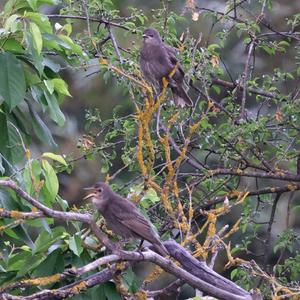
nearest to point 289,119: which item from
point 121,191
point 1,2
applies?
point 121,191

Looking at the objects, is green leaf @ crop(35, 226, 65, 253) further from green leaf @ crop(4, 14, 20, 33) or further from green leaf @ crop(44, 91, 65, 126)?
green leaf @ crop(4, 14, 20, 33)

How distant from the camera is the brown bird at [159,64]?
6.30 meters

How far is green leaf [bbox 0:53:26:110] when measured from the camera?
409 centimetres

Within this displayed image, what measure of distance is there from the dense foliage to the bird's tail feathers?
0.07 meters

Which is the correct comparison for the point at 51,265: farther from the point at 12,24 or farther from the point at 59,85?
the point at 12,24

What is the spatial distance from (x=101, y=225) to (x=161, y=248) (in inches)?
21.1

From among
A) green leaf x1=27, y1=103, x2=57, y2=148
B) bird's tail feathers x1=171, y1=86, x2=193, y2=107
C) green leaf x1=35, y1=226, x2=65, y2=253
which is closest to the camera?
green leaf x1=35, y1=226, x2=65, y2=253

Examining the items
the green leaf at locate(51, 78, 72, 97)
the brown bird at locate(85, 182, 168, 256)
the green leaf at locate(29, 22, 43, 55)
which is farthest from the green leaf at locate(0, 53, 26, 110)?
the brown bird at locate(85, 182, 168, 256)

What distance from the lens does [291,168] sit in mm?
7207

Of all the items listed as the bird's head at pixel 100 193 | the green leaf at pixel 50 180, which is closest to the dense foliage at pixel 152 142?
the green leaf at pixel 50 180

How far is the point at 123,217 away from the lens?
4.30 meters

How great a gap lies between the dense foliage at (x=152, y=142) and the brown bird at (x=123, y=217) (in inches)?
2.8

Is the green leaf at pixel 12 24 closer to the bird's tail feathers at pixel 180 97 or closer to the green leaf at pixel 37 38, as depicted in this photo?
the green leaf at pixel 37 38

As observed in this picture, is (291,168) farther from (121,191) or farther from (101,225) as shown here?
(101,225)
